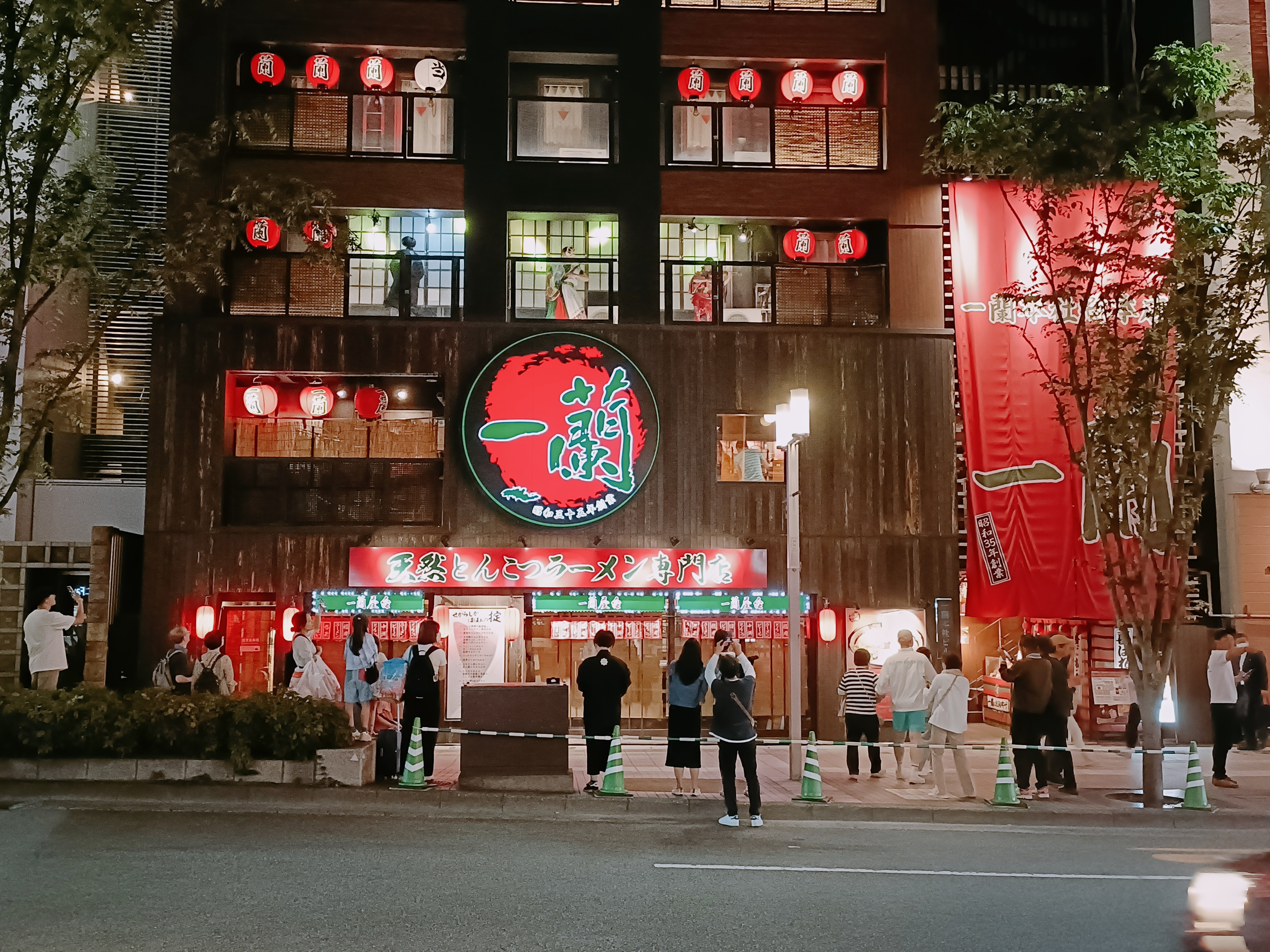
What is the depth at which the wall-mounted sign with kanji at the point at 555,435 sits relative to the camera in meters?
19.5

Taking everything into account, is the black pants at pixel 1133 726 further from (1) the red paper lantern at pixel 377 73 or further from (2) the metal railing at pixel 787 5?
(1) the red paper lantern at pixel 377 73

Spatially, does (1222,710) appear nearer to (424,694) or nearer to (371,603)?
(424,694)

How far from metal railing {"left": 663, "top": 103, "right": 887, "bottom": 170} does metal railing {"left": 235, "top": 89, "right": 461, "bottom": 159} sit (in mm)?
4475

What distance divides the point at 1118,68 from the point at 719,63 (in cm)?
1041

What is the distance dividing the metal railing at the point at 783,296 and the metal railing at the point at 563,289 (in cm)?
111

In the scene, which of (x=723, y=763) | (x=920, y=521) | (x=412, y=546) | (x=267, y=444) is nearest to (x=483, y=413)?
(x=412, y=546)

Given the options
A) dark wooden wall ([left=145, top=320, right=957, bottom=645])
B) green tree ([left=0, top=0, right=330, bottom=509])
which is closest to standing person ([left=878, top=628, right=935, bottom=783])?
dark wooden wall ([left=145, top=320, right=957, bottom=645])

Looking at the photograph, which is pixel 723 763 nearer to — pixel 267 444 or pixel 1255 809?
pixel 1255 809

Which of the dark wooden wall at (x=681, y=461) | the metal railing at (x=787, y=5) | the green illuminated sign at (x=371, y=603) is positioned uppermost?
the metal railing at (x=787, y=5)

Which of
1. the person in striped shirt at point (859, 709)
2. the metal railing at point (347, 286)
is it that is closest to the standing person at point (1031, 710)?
the person in striped shirt at point (859, 709)

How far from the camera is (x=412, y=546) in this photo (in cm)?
1936

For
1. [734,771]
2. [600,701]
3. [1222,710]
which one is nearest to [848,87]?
[1222,710]

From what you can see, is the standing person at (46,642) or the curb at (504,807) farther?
the standing person at (46,642)

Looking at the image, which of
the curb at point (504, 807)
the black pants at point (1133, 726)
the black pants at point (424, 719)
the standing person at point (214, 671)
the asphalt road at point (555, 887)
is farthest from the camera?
the black pants at point (1133, 726)
